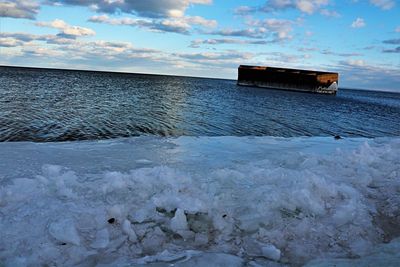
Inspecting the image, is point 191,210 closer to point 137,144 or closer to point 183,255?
point 183,255

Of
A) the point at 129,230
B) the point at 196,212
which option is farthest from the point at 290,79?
the point at 129,230

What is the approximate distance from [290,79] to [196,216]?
83.4 meters

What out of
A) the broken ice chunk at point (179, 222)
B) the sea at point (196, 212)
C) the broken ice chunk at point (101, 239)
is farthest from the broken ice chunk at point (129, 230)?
the broken ice chunk at point (179, 222)

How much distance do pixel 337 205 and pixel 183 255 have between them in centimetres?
330

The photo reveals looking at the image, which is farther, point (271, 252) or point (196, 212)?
point (196, 212)

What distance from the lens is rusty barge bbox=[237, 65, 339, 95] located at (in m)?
81.9

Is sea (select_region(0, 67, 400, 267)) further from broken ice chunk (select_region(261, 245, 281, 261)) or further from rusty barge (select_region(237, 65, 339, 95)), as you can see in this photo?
rusty barge (select_region(237, 65, 339, 95))

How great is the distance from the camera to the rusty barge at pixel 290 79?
81938mm

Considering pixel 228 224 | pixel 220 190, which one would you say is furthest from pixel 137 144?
pixel 228 224

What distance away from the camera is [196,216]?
18.8 ft

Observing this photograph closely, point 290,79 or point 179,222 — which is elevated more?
point 290,79

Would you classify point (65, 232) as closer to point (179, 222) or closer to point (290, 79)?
point (179, 222)

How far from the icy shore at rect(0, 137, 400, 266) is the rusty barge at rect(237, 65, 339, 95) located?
7713 centimetres

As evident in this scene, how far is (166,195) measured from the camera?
20.3 feet
